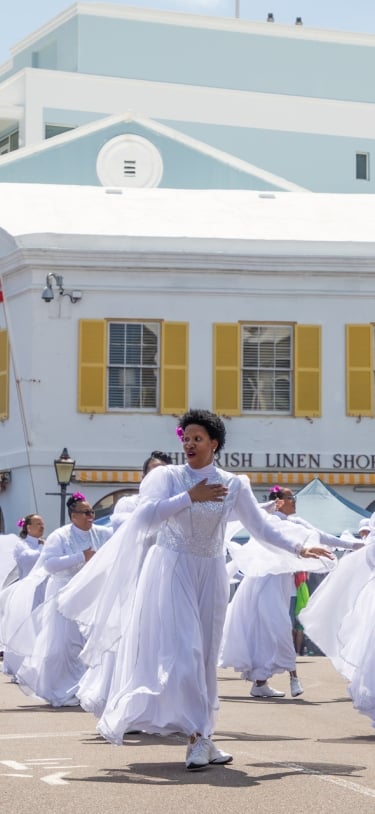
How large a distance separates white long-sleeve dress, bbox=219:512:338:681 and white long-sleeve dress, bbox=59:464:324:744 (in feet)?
18.1

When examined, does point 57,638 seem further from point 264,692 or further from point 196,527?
point 196,527

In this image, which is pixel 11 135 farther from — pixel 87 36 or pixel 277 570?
pixel 277 570

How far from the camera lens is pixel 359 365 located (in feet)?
98.2

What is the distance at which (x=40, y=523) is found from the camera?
1911 centimetres

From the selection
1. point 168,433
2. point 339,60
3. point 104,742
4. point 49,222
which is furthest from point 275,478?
point 339,60

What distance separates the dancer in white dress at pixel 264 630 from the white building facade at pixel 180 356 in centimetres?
1297

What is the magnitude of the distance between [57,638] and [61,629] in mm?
99

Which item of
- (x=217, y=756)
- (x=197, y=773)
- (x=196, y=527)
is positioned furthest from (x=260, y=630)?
(x=197, y=773)

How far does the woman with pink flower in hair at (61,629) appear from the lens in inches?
580

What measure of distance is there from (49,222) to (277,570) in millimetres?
16925

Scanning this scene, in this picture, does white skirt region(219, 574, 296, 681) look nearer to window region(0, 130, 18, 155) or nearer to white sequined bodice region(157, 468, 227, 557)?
white sequined bodice region(157, 468, 227, 557)


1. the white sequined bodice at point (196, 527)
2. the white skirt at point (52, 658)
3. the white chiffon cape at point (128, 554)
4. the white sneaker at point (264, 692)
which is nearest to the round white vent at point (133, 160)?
the white sneaker at point (264, 692)

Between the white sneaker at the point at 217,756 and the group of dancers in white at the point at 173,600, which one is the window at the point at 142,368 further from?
the white sneaker at the point at 217,756

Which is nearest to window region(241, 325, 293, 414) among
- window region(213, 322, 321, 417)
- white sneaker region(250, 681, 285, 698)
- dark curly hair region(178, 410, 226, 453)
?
window region(213, 322, 321, 417)
